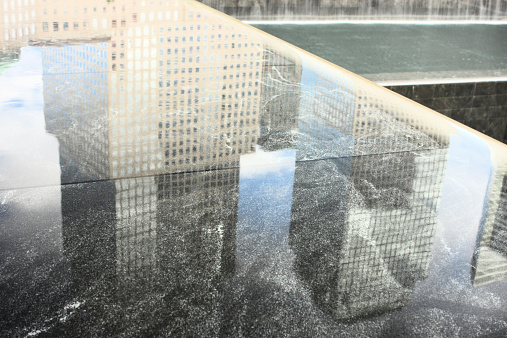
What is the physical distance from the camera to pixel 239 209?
5.85ft

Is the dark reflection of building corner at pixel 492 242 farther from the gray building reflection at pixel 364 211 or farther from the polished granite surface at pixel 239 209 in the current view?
the gray building reflection at pixel 364 211

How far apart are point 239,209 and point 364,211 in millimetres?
413

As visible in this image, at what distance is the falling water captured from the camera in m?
11.2

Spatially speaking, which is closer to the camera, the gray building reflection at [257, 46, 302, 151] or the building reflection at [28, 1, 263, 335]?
the building reflection at [28, 1, 263, 335]

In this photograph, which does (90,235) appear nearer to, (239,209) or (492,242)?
(239,209)

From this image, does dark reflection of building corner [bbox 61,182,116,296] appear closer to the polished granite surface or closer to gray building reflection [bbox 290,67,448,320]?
the polished granite surface

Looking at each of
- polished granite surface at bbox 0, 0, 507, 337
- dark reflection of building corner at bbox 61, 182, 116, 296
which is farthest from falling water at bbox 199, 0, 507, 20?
dark reflection of building corner at bbox 61, 182, 116, 296

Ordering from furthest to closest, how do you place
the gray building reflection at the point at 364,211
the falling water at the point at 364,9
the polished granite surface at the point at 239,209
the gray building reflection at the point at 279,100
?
the falling water at the point at 364,9 → the gray building reflection at the point at 279,100 → the gray building reflection at the point at 364,211 → the polished granite surface at the point at 239,209

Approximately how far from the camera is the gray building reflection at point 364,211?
1.42m

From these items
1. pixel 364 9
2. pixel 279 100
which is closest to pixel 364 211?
pixel 279 100

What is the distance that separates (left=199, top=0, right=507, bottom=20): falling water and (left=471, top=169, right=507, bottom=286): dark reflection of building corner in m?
9.75

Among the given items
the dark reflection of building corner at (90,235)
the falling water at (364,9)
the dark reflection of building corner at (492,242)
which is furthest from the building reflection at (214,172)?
the falling water at (364,9)

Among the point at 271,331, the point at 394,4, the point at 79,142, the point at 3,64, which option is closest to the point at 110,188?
the point at 79,142

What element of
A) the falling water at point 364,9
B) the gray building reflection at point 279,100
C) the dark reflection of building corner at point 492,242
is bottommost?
the dark reflection of building corner at point 492,242
